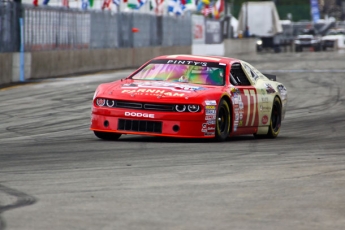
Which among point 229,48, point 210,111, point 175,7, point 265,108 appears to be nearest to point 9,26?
point 265,108

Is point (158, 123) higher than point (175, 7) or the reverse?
the reverse

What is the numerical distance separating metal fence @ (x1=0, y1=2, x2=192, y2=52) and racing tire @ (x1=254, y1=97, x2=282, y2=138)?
40.5 feet

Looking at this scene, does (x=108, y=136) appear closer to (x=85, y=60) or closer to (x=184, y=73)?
(x=184, y=73)

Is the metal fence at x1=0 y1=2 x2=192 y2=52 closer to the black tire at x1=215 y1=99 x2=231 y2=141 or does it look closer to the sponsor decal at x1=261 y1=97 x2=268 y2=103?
the sponsor decal at x1=261 y1=97 x2=268 y2=103

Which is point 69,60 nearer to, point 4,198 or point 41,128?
point 41,128

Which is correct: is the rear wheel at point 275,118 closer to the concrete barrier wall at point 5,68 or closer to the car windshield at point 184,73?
the car windshield at point 184,73

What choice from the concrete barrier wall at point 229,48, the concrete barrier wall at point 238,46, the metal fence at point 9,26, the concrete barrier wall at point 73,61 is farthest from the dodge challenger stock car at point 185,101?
the concrete barrier wall at point 238,46

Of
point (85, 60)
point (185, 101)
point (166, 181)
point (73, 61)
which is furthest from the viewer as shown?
point (85, 60)

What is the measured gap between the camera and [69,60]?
29.9 metres

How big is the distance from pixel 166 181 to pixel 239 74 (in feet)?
17.2

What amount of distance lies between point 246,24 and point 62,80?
4623 cm

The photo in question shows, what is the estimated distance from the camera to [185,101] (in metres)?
11.1

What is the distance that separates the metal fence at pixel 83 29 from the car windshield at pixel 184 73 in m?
12.8

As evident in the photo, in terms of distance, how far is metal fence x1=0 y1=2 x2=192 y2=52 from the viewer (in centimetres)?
2561
